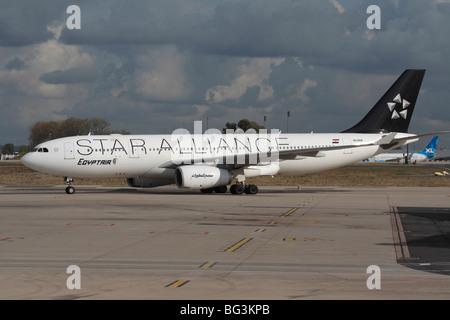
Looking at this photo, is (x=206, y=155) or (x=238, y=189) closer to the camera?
(x=238, y=189)

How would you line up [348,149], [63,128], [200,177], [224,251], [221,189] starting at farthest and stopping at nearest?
[63,128], [348,149], [221,189], [200,177], [224,251]

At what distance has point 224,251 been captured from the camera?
50.9 feet

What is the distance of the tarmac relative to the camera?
10898mm

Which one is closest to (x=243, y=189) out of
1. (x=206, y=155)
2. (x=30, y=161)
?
(x=206, y=155)

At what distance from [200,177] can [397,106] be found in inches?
616

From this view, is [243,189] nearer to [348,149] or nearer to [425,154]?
[348,149]

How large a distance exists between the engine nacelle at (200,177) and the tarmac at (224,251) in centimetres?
499

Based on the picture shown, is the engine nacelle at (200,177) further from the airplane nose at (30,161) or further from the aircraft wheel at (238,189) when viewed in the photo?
the airplane nose at (30,161)

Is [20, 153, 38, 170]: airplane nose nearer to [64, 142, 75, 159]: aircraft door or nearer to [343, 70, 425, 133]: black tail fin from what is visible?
[64, 142, 75, 159]: aircraft door

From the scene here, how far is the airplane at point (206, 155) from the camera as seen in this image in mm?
35875
